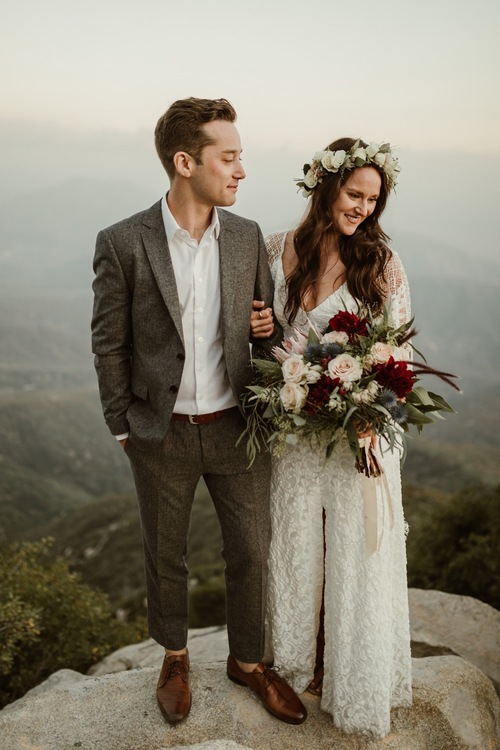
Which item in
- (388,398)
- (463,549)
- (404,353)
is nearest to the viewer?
(388,398)

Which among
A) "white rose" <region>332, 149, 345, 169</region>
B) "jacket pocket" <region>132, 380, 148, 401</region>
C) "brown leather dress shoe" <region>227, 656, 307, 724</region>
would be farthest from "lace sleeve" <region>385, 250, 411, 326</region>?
"brown leather dress shoe" <region>227, 656, 307, 724</region>

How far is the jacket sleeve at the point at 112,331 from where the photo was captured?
3.49 m

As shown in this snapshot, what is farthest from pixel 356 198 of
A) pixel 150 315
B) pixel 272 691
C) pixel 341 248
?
pixel 272 691

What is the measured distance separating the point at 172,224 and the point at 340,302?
1.13 m

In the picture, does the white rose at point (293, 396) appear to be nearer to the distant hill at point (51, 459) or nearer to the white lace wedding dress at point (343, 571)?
the white lace wedding dress at point (343, 571)

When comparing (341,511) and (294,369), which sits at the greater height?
(294,369)

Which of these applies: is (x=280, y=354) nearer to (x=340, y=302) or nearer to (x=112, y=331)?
(x=340, y=302)

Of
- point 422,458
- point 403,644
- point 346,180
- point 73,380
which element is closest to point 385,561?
point 403,644

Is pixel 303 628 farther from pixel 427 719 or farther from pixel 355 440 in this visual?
pixel 355 440

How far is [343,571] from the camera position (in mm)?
3754

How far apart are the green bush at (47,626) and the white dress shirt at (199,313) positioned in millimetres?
5331

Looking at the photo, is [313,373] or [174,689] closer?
[313,373]

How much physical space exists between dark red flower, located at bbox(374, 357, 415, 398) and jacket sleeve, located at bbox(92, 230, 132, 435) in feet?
4.94

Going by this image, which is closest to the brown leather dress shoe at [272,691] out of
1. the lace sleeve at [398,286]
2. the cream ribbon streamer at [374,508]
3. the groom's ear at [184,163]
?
the cream ribbon streamer at [374,508]
